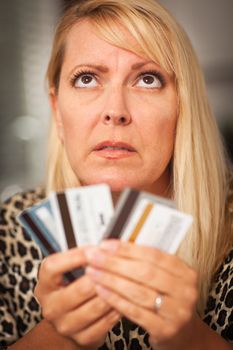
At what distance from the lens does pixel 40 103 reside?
10.7 ft

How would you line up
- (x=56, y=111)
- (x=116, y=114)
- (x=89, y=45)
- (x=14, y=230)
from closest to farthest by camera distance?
(x=116, y=114) < (x=89, y=45) < (x=56, y=111) < (x=14, y=230)

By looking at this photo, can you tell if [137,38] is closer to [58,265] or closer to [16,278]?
[58,265]

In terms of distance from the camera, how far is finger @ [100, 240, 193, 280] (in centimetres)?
89

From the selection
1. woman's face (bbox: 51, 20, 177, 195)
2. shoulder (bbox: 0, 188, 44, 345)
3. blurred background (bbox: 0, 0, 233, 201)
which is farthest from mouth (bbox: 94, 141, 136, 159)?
blurred background (bbox: 0, 0, 233, 201)

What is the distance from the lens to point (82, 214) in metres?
0.91

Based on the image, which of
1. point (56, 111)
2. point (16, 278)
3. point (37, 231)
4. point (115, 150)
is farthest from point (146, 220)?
point (16, 278)

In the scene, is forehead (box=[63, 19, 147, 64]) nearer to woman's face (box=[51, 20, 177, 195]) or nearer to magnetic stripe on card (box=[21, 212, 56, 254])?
woman's face (box=[51, 20, 177, 195])

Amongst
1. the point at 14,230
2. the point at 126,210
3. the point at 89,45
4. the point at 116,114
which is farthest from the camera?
the point at 14,230

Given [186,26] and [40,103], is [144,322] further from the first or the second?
[40,103]

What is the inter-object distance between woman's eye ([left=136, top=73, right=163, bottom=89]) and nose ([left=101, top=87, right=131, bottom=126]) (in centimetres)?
7

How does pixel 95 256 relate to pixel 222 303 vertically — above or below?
above

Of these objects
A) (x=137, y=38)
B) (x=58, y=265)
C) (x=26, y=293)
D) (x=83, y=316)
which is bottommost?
(x=26, y=293)

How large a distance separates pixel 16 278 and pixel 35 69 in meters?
1.80

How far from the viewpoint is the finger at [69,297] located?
3.05 feet
